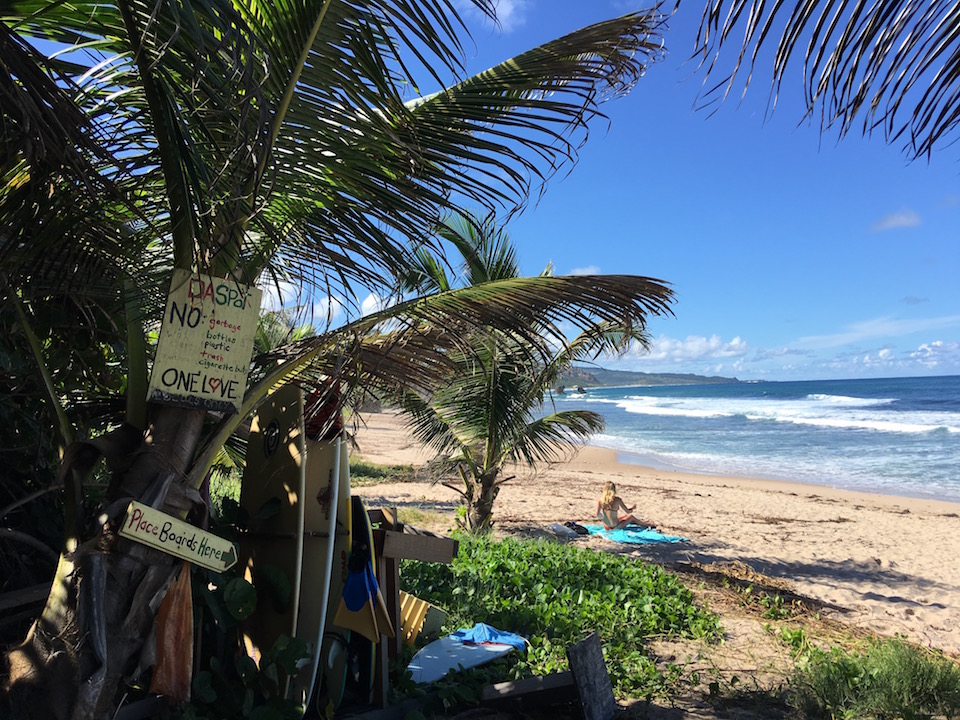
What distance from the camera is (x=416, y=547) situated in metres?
3.53

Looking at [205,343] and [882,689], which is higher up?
[205,343]

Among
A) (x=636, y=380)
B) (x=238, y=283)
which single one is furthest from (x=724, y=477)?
(x=636, y=380)

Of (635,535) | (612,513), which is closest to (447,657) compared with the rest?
(635,535)

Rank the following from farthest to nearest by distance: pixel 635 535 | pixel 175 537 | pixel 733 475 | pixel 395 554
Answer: pixel 733 475 < pixel 635 535 < pixel 395 554 < pixel 175 537

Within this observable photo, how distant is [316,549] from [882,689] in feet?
9.68

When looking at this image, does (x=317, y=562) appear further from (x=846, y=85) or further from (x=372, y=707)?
(x=846, y=85)

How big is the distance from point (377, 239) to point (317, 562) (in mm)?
1433

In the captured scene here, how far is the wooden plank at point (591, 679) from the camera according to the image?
318 centimetres

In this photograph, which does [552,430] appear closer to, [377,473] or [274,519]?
[274,519]

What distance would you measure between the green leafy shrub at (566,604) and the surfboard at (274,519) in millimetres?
1453

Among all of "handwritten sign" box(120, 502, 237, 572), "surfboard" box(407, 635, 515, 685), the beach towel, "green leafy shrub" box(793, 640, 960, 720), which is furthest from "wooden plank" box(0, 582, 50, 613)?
the beach towel

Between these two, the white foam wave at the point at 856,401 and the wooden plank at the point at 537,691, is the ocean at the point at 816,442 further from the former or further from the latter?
the wooden plank at the point at 537,691

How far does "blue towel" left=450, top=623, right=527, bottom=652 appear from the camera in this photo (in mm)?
4102

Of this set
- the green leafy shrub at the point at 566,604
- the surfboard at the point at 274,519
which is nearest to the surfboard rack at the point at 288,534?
the surfboard at the point at 274,519
